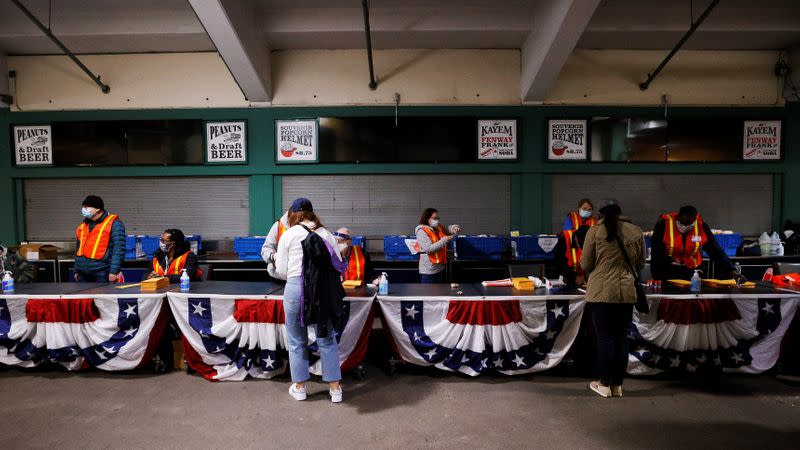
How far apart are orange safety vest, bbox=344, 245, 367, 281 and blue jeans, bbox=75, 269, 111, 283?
9.84ft

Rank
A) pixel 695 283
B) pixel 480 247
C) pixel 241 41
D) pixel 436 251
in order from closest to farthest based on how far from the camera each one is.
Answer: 1. pixel 695 283
2. pixel 436 251
3. pixel 241 41
4. pixel 480 247

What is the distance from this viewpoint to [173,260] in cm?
468

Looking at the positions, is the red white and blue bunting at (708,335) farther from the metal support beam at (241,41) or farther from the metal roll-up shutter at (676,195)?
the metal support beam at (241,41)

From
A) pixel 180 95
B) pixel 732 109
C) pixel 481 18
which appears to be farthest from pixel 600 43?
pixel 180 95

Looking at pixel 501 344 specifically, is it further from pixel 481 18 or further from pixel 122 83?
pixel 122 83

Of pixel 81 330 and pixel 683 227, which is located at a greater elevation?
pixel 683 227

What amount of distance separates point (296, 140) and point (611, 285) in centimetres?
551

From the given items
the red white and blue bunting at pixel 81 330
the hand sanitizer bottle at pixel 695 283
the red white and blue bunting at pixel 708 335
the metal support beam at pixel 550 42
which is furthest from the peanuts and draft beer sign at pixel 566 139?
the red white and blue bunting at pixel 81 330

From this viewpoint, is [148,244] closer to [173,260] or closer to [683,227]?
[173,260]

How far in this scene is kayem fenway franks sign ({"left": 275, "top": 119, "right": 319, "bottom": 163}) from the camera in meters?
7.00

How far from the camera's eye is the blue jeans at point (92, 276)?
4886 mm

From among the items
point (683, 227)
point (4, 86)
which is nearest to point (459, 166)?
point (683, 227)

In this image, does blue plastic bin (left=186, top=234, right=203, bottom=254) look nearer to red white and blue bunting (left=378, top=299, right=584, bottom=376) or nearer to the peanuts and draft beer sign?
red white and blue bunting (left=378, top=299, right=584, bottom=376)

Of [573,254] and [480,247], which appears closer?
[573,254]
